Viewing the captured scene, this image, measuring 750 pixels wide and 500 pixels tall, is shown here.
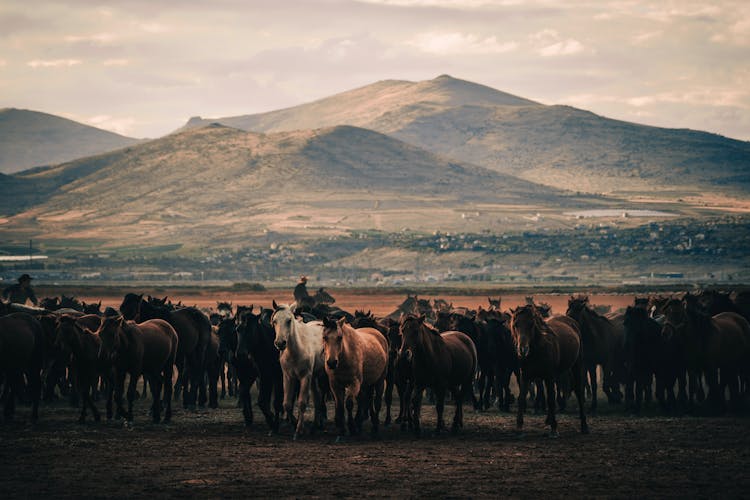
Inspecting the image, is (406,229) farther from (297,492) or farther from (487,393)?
(297,492)

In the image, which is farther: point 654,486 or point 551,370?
point 551,370

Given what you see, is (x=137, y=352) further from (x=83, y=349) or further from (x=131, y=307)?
(x=131, y=307)

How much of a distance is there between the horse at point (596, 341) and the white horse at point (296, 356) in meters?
8.01

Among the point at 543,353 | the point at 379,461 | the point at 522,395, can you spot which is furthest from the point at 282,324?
the point at 543,353

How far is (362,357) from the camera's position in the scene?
20.0m

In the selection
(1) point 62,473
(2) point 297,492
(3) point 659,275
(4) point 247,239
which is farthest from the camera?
(4) point 247,239

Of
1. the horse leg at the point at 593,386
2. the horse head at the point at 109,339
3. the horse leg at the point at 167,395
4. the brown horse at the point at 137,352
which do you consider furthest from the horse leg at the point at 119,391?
the horse leg at the point at 593,386

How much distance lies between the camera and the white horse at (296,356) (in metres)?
19.6

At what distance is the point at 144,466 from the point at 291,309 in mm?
5041

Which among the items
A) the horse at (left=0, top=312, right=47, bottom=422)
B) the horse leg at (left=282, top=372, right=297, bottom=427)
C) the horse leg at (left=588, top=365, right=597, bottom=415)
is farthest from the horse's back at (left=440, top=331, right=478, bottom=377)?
the horse at (left=0, top=312, right=47, bottom=422)

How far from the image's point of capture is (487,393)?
2600 centimetres

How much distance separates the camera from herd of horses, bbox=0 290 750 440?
1981 centimetres

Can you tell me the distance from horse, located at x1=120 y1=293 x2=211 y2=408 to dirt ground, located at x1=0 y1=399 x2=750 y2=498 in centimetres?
315

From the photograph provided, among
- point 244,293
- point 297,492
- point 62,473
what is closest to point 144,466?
point 62,473
